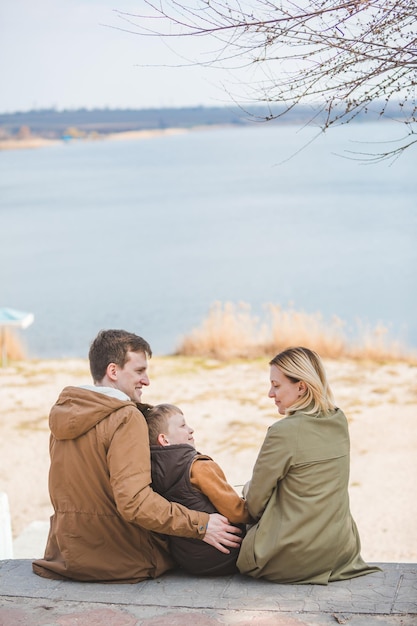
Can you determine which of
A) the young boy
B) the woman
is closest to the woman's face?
the woman

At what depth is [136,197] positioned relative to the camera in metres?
61.9

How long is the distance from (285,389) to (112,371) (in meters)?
0.62

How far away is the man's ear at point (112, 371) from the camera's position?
3.54m

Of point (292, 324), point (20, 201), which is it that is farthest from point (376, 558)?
point (20, 201)

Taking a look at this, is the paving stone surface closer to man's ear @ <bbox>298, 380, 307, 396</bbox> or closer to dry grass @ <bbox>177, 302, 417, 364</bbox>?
man's ear @ <bbox>298, 380, 307, 396</bbox>

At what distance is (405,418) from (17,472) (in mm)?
4679

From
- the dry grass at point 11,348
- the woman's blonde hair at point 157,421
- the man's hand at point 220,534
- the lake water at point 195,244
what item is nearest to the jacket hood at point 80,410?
the woman's blonde hair at point 157,421

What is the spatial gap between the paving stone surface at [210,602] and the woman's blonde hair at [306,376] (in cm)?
62

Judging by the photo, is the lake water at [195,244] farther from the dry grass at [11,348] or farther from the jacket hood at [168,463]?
the jacket hood at [168,463]

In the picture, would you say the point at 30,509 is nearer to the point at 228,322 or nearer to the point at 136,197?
the point at 228,322

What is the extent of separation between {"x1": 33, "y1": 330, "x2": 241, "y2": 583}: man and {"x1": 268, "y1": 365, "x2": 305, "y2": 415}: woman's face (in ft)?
1.53

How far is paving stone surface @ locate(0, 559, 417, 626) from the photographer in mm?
3143

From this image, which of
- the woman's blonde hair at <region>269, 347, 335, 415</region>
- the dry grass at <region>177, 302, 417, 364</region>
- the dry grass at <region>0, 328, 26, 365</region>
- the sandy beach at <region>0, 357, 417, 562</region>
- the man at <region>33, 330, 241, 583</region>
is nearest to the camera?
the man at <region>33, 330, 241, 583</region>

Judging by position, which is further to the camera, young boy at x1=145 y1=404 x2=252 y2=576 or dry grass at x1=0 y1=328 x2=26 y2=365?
dry grass at x1=0 y1=328 x2=26 y2=365
